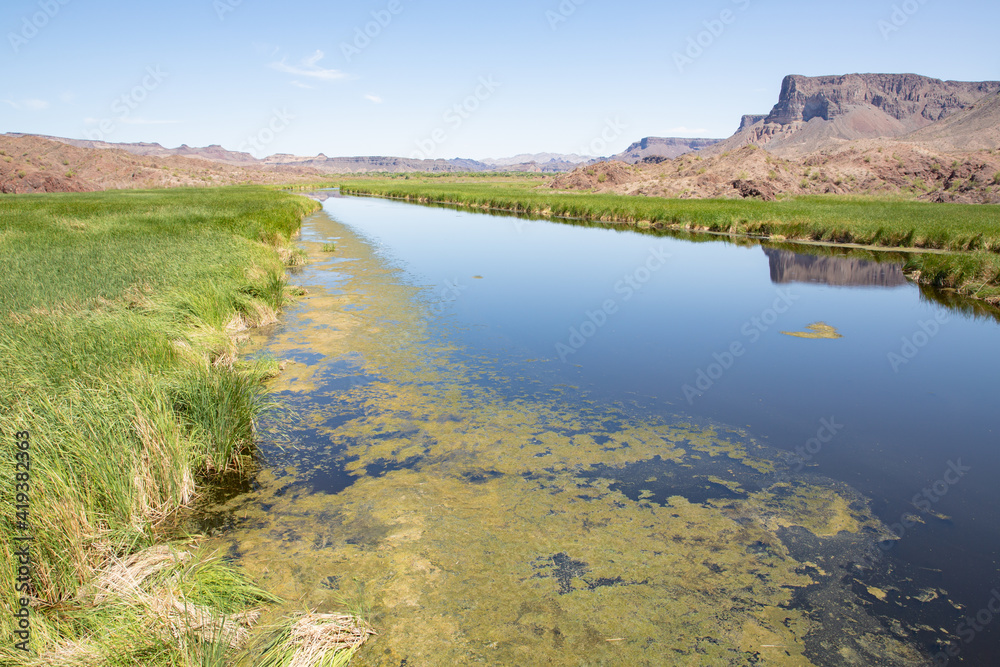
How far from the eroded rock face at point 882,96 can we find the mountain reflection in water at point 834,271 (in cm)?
15762

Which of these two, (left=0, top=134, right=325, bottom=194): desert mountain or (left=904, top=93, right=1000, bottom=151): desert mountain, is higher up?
(left=904, top=93, right=1000, bottom=151): desert mountain

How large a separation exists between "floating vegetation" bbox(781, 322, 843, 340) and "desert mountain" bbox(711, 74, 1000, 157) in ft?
484

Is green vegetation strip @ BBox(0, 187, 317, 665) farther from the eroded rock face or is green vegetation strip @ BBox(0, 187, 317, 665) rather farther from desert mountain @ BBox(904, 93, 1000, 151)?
the eroded rock face

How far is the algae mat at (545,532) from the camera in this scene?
344 cm

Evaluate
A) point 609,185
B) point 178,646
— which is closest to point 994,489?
point 178,646

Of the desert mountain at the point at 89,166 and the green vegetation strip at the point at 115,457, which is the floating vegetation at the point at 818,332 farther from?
the desert mountain at the point at 89,166

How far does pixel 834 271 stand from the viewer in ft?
56.5

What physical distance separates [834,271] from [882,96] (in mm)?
Answer: 186991

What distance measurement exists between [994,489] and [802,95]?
202 metres

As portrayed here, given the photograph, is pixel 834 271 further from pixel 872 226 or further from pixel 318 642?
pixel 318 642

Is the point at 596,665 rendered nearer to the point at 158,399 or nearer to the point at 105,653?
the point at 105,653

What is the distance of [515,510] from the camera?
479 centimetres

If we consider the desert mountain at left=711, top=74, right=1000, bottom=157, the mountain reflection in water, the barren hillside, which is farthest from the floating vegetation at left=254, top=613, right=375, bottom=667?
the desert mountain at left=711, top=74, right=1000, bottom=157

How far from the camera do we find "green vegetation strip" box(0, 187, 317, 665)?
2885 millimetres
